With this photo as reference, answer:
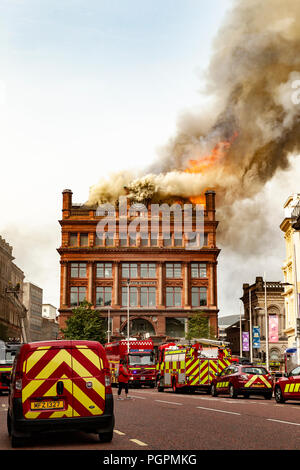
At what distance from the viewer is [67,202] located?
354ft

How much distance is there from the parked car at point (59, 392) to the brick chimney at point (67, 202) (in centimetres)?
9410

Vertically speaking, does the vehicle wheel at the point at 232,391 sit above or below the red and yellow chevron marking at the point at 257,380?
below

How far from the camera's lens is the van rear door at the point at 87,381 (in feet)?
42.4

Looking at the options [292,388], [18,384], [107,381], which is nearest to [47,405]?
[18,384]

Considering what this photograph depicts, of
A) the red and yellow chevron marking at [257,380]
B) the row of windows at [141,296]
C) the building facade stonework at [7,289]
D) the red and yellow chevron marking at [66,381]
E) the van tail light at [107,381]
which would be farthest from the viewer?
the building facade stonework at [7,289]

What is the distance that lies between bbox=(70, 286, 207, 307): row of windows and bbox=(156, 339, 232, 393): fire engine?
61.3m

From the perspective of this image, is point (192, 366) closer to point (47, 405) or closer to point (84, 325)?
point (47, 405)

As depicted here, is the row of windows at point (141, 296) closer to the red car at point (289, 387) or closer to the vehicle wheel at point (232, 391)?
the vehicle wheel at point (232, 391)

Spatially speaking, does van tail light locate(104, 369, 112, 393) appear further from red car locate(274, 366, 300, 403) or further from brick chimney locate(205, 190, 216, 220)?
brick chimney locate(205, 190, 216, 220)

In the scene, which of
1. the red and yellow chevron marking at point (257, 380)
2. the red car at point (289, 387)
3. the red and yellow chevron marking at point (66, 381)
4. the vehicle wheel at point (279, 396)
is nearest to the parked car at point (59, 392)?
the red and yellow chevron marking at point (66, 381)

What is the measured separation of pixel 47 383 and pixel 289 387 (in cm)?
1610
